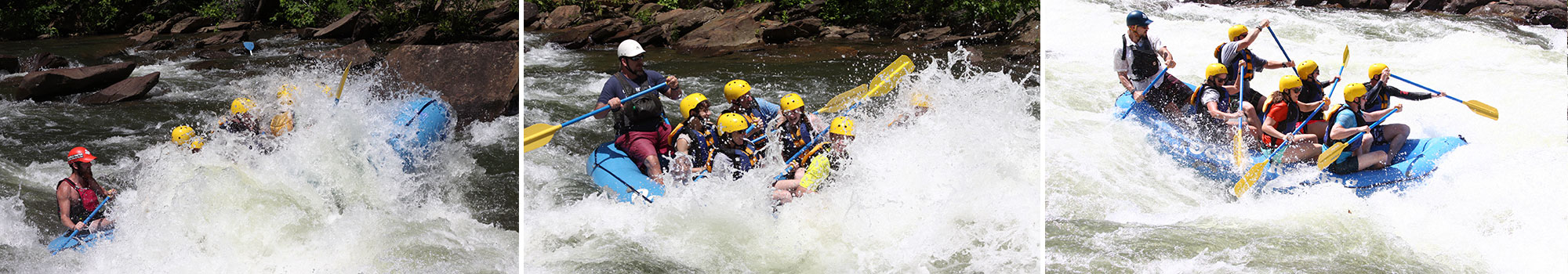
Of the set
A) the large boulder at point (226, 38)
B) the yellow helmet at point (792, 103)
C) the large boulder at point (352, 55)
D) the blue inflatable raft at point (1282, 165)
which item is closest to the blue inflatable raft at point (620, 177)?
the yellow helmet at point (792, 103)

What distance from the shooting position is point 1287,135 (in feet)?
10.0

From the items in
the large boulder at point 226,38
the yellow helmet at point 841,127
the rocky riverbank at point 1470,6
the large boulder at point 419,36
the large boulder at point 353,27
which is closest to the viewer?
the yellow helmet at point 841,127

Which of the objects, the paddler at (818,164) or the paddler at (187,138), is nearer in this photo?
the paddler at (818,164)

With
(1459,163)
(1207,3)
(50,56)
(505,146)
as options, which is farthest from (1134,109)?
(50,56)

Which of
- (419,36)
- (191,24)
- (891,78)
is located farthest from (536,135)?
(191,24)

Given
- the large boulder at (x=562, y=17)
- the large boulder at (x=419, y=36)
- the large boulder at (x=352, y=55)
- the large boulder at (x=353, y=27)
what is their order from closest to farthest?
the large boulder at (x=562, y=17), the large boulder at (x=419, y=36), the large boulder at (x=352, y=55), the large boulder at (x=353, y=27)

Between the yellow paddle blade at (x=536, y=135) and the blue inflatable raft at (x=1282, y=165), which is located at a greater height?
the yellow paddle blade at (x=536, y=135)

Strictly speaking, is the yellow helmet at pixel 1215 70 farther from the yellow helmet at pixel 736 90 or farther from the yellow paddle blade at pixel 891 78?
the yellow helmet at pixel 736 90

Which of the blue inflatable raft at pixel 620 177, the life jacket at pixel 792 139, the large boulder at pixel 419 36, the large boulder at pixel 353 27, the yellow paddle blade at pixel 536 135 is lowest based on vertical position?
the large boulder at pixel 353 27

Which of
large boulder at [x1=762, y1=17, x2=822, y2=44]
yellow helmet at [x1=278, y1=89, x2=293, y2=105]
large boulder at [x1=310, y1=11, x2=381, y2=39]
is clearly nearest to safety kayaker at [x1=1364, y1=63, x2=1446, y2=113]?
large boulder at [x1=762, y1=17, x2=822, y2=44]

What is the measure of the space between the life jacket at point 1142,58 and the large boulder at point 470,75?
217 centimetres

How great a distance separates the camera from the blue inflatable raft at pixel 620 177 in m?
2.97

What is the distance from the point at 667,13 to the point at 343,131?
1320 mm

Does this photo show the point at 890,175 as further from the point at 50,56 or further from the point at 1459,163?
the point at 50,56
